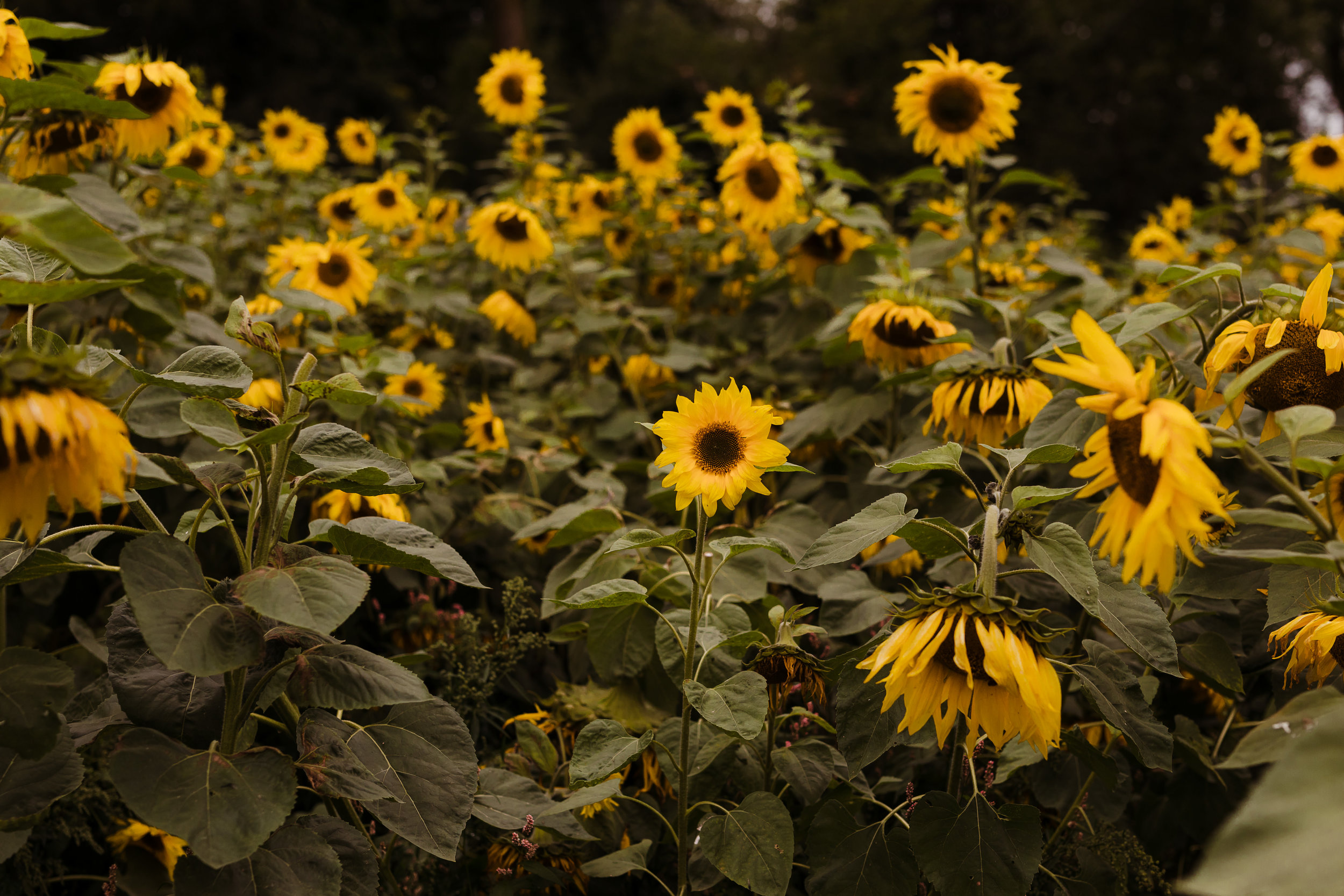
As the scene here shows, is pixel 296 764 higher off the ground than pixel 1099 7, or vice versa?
pixel 1099 7

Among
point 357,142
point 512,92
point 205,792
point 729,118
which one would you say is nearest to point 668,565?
point 205,792

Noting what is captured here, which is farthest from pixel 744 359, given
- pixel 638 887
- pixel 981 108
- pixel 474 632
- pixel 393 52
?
pixel 393 52

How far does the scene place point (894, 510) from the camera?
1234 mm

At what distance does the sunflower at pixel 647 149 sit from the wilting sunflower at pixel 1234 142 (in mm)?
2430

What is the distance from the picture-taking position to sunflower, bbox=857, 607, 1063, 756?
0.97 m

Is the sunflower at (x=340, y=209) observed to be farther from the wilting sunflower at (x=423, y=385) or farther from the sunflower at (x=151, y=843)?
the sunflower at (x=151, y=843)

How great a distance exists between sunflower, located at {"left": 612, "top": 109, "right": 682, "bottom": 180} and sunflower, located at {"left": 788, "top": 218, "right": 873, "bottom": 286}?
0.96 metres

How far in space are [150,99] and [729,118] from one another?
1.98 metres

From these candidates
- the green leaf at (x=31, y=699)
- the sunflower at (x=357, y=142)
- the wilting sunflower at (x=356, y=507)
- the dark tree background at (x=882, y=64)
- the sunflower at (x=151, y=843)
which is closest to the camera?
the green leaf at (x=31, y=699)

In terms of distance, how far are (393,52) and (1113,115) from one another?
31.6 ft

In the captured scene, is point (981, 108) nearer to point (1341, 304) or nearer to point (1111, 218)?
point (1341, 304)

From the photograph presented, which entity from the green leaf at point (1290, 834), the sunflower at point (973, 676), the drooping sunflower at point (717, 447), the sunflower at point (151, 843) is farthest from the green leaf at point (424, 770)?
the green leaf at point (1290, 834)

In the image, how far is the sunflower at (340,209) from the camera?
345 cm

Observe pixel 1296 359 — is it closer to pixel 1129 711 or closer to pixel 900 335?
pixel 1129 711
